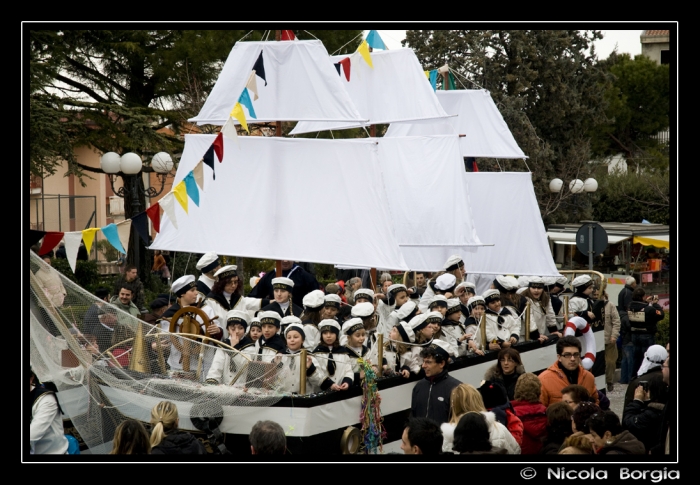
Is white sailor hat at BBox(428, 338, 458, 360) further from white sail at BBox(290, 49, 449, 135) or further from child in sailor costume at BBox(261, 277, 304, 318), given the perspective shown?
white sail at BBox(290, 49, 449, 135)

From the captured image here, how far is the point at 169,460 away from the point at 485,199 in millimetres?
17421

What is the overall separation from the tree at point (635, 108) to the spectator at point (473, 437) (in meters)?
30.7

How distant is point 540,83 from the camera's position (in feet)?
120

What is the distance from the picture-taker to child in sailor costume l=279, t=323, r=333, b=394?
29.5ft

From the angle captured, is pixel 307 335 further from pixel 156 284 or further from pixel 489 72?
pixel 489 72

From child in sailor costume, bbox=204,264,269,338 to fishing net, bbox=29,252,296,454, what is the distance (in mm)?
2141

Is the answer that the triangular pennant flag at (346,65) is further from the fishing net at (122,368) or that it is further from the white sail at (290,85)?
the fishing net at (122,368)

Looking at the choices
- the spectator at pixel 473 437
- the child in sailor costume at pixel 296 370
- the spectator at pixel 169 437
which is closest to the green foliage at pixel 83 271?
the child in sailor costume at pixel 296 370

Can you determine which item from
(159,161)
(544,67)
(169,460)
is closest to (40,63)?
(159,161)

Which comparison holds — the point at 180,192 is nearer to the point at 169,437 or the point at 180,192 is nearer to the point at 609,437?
the point at 169,437

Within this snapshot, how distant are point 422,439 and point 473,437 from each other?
332 millimetres

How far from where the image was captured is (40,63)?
827 inches

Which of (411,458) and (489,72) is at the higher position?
(489,72)

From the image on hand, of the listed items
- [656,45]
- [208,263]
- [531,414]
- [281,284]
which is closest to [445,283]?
[281,284]
